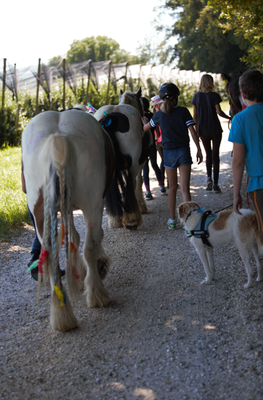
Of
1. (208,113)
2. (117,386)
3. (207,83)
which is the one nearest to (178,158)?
(208,113)

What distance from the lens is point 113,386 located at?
2.41 meters

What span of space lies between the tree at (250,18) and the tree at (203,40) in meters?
31.3

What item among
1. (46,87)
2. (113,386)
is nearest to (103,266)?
(113,386)

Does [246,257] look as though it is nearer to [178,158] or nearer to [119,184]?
[178,158]

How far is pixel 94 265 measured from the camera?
344cm

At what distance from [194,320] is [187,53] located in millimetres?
51118

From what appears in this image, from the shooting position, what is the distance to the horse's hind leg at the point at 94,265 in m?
3.34

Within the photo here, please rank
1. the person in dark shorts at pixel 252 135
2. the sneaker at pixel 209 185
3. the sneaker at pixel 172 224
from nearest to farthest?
the person in dark shorts at pixel 252 135
the sneaker at pixel 172 224
the sneaker at pixel 209 185

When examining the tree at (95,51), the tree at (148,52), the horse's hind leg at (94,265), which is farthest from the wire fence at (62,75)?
the tree at (95,51)

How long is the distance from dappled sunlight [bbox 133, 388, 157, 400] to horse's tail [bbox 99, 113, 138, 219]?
3.16 m

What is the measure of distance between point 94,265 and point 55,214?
74 centimetres

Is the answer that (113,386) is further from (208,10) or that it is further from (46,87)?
(208,10)

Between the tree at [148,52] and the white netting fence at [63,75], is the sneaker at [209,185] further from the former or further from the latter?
the tree at [148,52]

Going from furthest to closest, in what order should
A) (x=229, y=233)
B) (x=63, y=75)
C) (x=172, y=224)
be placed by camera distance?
(x=63, y=75) < (x=172, y=224) < (x=229, y=233)
